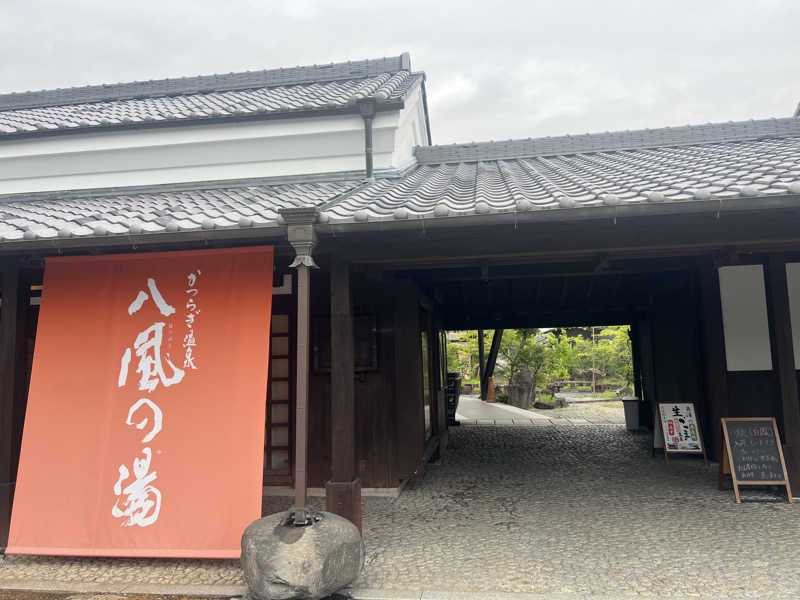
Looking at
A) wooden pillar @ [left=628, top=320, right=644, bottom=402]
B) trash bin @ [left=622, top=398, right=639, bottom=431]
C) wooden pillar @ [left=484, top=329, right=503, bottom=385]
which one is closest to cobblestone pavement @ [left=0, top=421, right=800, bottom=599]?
trash bin @ [left=622, top=398, right=639, bottom=431]

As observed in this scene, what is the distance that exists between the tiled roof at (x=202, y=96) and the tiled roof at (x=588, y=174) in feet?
7.13

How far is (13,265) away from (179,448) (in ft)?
8.84

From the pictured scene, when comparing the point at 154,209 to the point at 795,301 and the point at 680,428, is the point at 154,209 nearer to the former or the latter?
the point at 795,301

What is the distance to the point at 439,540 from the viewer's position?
16.0 feet

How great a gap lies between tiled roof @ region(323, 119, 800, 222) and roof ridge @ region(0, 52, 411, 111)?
3.06m

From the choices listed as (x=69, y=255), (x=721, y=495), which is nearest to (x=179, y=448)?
(x=69, y=255)

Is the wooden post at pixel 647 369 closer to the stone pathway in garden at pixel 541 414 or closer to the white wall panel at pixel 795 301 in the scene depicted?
the stone pathway in garden at pixel 541 414

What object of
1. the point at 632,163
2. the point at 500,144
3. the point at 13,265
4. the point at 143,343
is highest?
the point at 500,144

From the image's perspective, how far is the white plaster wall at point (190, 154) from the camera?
797 cm

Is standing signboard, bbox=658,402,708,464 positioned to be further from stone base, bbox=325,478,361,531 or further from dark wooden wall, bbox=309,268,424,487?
stone base, bbox=325,478,361,531

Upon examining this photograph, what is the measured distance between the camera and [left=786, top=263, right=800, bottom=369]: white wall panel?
6250 mm

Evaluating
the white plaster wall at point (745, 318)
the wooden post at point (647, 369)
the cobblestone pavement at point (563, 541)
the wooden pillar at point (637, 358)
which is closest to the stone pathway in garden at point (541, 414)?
the wooden pillar at point (637, 358)

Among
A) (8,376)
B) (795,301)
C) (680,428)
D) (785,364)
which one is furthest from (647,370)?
(8,376)

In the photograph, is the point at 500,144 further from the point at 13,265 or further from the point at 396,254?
the point at 13,265
